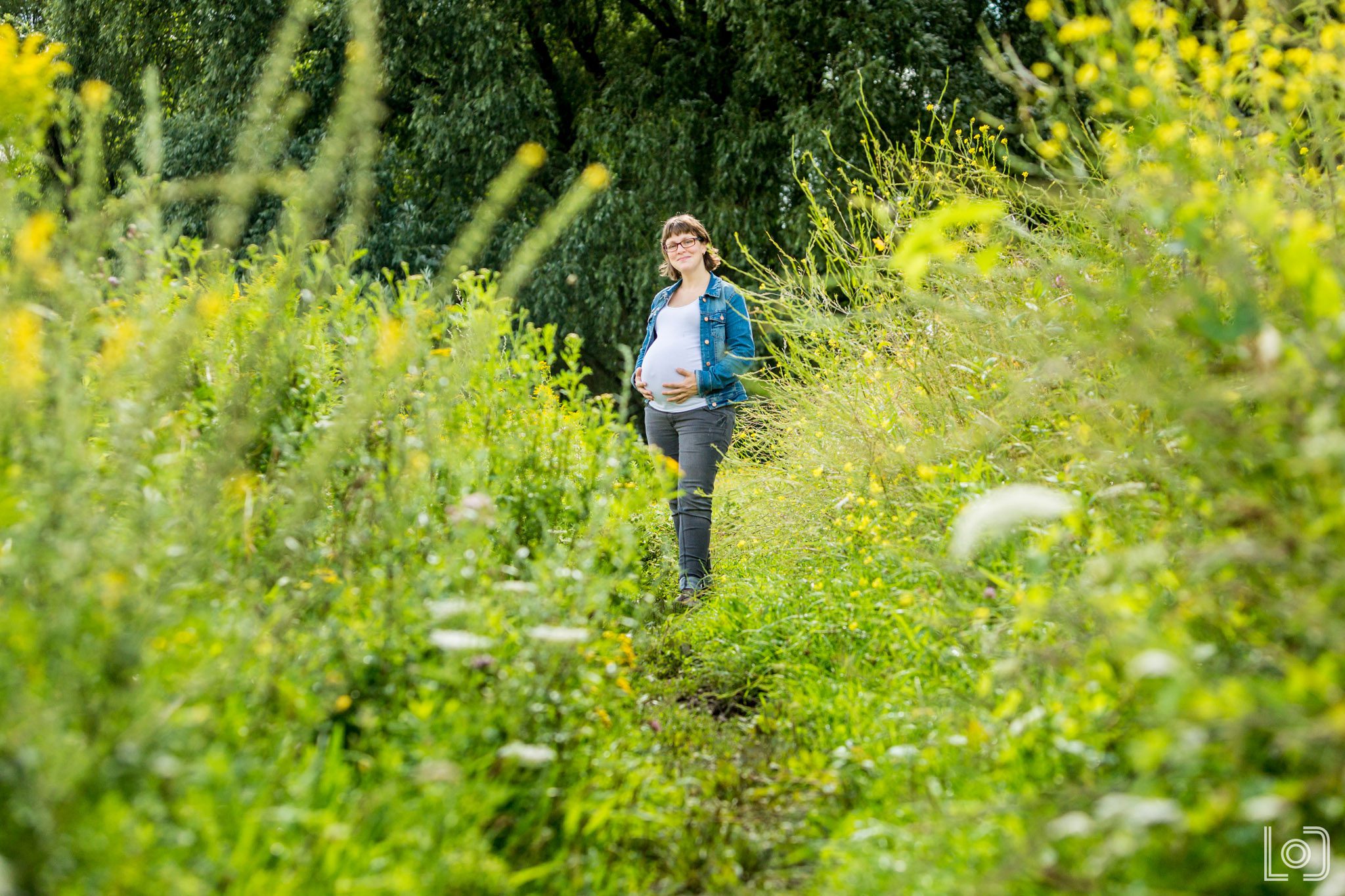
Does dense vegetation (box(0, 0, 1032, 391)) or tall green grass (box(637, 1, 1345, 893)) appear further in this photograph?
dense vegetation (box(0, 0, 1032, 391))

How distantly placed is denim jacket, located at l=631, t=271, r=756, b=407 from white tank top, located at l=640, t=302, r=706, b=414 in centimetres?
4

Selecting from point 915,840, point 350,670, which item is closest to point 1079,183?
point 915,840

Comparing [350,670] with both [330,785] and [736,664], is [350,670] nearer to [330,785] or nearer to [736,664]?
[330,785]

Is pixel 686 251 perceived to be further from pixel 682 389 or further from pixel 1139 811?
pixel 1139 811

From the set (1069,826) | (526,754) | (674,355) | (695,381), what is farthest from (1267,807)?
(674,355)

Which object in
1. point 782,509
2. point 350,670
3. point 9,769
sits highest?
point 782,509

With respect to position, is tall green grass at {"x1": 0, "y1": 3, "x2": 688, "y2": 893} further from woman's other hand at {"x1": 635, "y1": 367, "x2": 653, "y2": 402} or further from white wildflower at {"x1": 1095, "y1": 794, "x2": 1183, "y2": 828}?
woman's other hand at {"x1": 635, "y1": 367, "x2": 653, "y2": 402}

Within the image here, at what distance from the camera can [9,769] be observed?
4.69 feet

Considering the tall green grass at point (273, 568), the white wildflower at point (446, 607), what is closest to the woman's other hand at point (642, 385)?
the tall green grass at point (273, 568)

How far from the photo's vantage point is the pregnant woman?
4.59 meters

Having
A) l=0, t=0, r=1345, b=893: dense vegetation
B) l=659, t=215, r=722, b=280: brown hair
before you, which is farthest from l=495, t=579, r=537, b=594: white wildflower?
l=659, t=215, r=722, b=280: brown hair

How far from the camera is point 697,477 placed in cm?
460

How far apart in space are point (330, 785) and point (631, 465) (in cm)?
201

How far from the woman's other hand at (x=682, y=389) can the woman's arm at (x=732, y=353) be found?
27 millimetres
